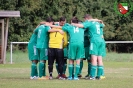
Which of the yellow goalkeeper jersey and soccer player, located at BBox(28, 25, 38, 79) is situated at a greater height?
the yellow goalkeeper jersey

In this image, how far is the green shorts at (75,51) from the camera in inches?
704

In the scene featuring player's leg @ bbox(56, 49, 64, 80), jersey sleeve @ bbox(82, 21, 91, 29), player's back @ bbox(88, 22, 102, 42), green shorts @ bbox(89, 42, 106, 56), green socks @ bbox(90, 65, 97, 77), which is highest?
jersey sleeve @ bbox(82, 21, 91, 29)

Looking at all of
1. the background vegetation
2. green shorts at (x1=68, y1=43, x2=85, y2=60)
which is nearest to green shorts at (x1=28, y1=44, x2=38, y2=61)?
green shorts at (x1=68, y1=43, x2=85, y2=60)

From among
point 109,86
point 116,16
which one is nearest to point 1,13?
point 109,86

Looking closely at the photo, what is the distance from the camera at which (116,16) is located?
5478 centimetres

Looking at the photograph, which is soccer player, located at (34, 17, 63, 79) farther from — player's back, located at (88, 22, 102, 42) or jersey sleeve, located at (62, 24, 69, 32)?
player's back, located at (88, 22, 102, 42)

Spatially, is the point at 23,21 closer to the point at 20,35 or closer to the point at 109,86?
the point at 20,35

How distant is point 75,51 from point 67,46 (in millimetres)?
479

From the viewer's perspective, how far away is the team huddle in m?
17.9

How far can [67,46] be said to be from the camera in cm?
1831

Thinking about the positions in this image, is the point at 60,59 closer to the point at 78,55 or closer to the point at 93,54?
the point at 78,55

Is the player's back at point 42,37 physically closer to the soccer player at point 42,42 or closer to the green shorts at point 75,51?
the soccer player at point 42,42

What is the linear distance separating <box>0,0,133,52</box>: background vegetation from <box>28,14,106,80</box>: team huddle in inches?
1257

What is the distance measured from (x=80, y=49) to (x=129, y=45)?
27.2m
